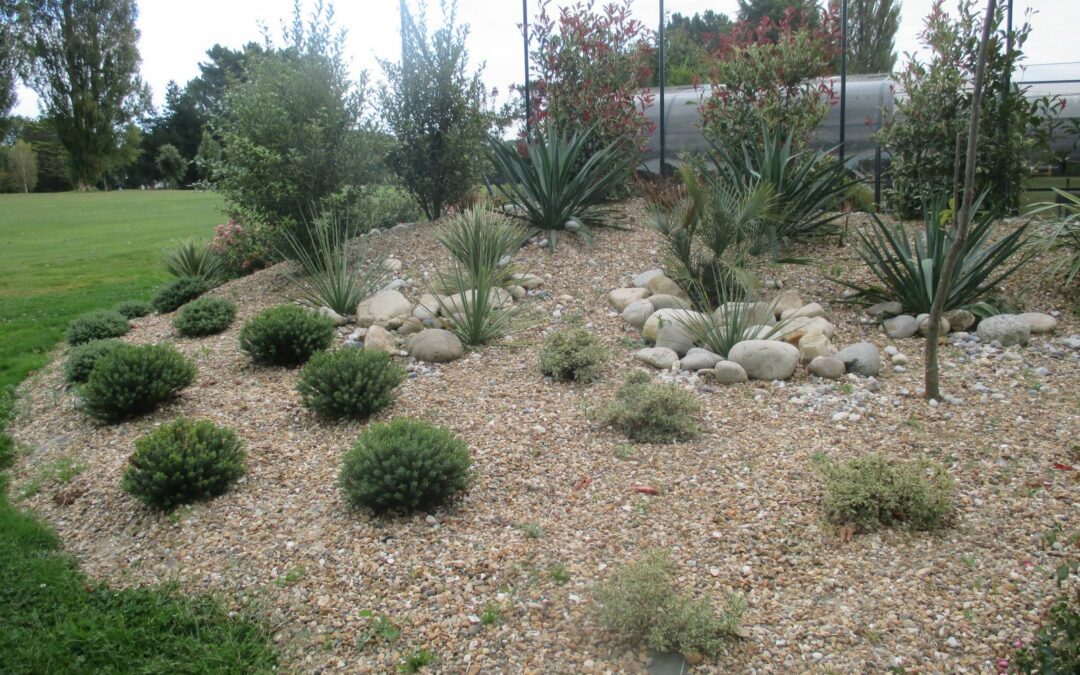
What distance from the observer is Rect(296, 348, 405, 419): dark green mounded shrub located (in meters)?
5.41

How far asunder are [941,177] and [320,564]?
26.4 ft

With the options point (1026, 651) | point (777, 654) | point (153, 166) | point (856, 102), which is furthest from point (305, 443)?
point (153, 166)

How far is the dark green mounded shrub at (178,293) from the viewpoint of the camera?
9.80 metres

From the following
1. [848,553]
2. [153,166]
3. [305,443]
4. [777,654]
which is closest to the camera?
[777,654]

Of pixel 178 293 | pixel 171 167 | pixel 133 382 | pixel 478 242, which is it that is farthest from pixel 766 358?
pixel 171 167

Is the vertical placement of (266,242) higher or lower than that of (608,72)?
lower

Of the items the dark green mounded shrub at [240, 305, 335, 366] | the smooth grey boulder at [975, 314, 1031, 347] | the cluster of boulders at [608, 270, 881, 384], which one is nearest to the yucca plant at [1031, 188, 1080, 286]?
the smooth grey boulder at [975, 314, 1031, 347]

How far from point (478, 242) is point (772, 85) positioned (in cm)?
457

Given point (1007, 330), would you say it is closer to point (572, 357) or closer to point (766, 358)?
point (766, 358)

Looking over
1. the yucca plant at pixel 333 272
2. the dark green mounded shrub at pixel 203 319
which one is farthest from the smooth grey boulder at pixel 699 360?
the dark green mounded shrub at pixel 203 319

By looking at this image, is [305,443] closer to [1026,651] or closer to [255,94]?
[1026,651]

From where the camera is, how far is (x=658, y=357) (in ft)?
20.8

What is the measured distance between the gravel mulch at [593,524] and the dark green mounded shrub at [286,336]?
0.23m

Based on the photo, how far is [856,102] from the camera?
42.9 ft
